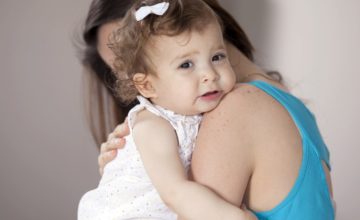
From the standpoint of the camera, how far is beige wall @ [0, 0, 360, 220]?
1715mm

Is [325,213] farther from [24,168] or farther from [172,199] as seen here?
[24,168]

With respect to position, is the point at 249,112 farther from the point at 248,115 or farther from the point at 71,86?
the point at 71,86

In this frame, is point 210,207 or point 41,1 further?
point 41,1

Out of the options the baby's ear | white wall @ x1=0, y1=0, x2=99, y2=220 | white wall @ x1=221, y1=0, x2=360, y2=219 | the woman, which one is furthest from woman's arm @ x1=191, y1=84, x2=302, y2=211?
white wall @ x1=0, y1=0, x2=99, y2=220

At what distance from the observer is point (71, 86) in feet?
6.73

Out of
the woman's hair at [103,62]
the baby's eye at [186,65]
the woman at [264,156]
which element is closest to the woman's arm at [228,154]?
the woman at [264,156]

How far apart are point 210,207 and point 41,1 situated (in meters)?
1.44

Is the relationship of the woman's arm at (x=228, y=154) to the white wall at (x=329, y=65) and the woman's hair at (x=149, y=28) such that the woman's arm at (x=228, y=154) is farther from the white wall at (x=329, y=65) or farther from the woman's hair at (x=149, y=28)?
the white wall at (x=329, y=65)

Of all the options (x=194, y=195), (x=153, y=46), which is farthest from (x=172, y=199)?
(x=153, y=46)

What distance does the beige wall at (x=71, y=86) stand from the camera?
1715 millimetres

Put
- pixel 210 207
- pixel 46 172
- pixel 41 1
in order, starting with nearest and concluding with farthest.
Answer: pixel 210 207 < pixel 41 1 < pixel 46 172

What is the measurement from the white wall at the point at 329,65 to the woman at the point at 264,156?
87cm

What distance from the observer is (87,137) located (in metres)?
2.12

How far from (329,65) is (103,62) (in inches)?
31.1
